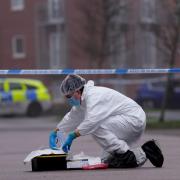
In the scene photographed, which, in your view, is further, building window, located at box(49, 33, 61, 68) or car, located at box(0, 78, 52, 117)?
building window, located at box(49, 33, 61, 68)

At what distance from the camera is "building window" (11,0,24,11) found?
4162 cm

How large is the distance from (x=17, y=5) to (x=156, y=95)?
510 inches

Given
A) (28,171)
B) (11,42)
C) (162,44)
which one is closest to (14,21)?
(11,42)

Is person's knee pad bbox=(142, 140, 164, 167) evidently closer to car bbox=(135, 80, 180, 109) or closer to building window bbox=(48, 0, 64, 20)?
car bbox=(135, 80, 180, 109)

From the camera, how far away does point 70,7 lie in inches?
1534

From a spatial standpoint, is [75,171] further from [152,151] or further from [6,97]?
[6,97]

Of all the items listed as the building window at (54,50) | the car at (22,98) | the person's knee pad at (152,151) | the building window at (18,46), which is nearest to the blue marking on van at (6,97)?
the car at (22,98)

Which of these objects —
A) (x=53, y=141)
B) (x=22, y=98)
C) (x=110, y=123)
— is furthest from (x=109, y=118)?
(x=22, y=98)

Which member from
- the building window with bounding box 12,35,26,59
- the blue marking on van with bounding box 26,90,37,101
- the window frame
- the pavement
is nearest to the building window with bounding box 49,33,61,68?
the building window with bounding box 12,35,26,59

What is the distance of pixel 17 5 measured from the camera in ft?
138

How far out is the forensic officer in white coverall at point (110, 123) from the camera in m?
9.02

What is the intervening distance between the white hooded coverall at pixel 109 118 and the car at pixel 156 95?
72.4ft

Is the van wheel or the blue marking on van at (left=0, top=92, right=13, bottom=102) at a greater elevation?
the blue marking on van at (left=0, top=92, right=13, bottom=102)

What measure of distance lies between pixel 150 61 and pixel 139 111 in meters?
32.4
